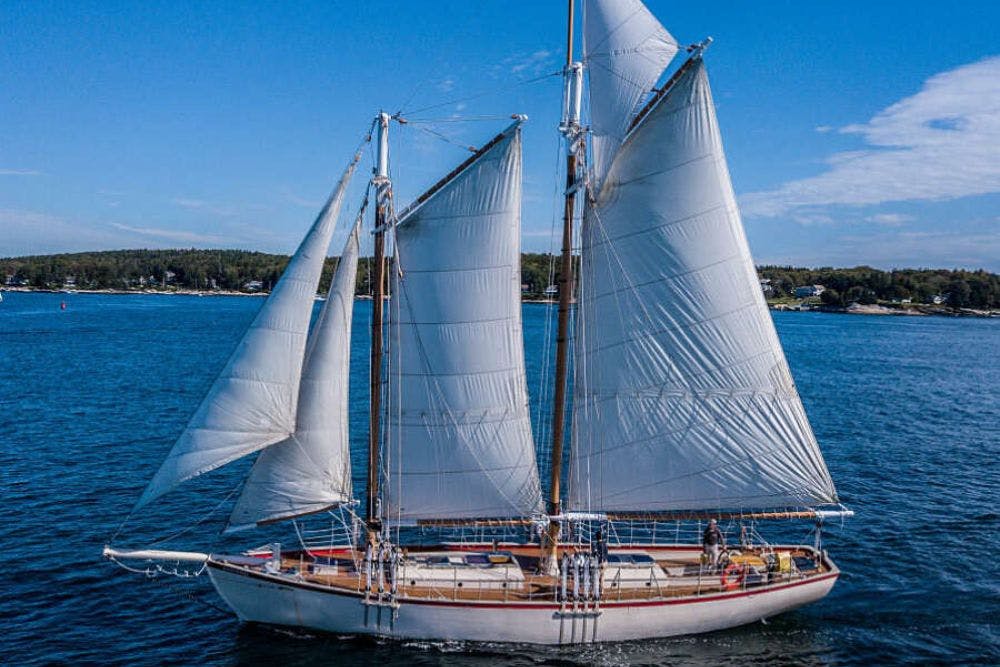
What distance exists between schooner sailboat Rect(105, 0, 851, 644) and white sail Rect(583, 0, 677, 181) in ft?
0.20

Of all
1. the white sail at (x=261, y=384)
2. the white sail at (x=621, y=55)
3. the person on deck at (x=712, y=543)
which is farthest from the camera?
the person on deck at (x=712, y=543)

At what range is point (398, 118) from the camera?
78.1ft

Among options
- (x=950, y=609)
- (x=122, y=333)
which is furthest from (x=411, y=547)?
(x=122, y=333)

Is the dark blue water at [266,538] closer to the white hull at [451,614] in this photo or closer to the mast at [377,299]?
the white hull at [451,614]

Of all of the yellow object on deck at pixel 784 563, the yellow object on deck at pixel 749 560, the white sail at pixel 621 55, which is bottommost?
the yellow object on deck at pixel 749 560

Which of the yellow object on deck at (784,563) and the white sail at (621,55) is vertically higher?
the white sail at (621,55)

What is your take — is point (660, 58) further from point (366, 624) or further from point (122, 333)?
point (122, 333)

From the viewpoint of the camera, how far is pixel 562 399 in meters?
24.5

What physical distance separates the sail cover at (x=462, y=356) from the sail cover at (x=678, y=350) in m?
2.25

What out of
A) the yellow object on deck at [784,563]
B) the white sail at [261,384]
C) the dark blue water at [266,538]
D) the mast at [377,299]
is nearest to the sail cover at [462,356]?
the mast at [377,299]

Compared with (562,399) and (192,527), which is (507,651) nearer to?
(562,399)

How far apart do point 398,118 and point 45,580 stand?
20.2 metres

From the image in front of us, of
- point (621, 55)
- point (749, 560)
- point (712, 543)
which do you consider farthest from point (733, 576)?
point (621, 55)

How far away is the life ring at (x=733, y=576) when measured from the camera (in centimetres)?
2452
